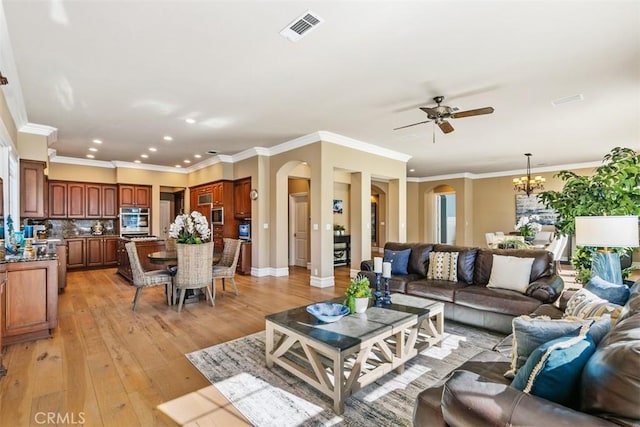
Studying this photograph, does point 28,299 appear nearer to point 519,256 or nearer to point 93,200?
point 519,256

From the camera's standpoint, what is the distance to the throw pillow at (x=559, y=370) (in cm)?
124

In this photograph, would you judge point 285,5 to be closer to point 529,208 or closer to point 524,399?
point 524,399

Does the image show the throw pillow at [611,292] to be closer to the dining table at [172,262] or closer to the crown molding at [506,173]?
the dining table at [172,262]

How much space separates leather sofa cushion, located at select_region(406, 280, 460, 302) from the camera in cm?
370

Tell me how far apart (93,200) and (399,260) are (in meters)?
7.87

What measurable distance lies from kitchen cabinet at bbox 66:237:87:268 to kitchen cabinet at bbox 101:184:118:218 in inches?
36.7

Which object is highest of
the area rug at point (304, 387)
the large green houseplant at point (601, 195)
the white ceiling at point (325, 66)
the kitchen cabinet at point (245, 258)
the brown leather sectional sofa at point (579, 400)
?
the white ceiling at point (325, 66)

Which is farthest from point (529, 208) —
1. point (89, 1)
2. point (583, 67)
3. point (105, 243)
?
point (105, 243)

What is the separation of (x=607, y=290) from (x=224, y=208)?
702 cm

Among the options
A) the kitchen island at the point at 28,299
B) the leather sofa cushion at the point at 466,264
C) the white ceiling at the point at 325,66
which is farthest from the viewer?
the leather sofa cushion at the point at 466,264

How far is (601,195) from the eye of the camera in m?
3.05

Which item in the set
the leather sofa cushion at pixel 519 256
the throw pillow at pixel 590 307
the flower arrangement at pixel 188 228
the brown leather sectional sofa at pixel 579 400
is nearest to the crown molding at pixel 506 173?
the leather sofa cushion at pixel 519 256

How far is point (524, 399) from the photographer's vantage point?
115 cm

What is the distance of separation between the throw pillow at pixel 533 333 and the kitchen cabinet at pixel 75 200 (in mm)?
9429
